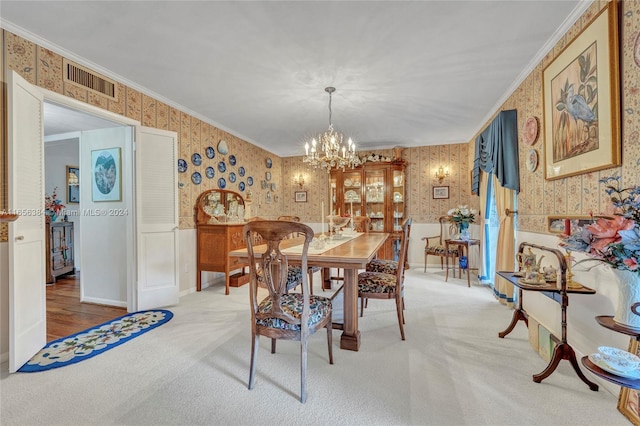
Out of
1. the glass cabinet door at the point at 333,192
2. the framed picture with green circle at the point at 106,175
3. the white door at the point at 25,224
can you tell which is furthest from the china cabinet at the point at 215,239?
the glass cabinet door at the point at 333,192

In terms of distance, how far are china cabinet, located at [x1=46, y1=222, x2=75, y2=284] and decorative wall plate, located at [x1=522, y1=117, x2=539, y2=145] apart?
658 centimetres

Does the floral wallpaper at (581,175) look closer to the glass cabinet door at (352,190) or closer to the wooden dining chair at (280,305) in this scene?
the wooden dining chair at (280,305)

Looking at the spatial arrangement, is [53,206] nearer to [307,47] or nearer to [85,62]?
[85,62]

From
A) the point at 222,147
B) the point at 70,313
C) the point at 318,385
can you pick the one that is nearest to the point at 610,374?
the point at 318,385

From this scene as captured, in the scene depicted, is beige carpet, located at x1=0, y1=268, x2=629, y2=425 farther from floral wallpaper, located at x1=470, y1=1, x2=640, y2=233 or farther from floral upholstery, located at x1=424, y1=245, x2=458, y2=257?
floral upholstery, located at x1=424, y1=245, x2=458, y2=257

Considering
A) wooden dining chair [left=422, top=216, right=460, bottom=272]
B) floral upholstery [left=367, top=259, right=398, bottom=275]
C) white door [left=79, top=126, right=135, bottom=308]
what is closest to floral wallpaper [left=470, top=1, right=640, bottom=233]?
floral upholstery [left=367, top=259, right=398, bottom=275]

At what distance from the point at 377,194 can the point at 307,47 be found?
3.72 meters

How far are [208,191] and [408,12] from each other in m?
3.36

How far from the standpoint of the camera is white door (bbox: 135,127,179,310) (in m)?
3.09

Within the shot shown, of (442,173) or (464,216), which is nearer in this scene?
(464,216)

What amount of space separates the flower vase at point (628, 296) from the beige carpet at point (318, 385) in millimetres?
594

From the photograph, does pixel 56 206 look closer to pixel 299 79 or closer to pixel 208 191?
pixel 208 191

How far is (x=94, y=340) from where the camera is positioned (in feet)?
7.82

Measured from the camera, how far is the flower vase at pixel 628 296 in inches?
49.6
